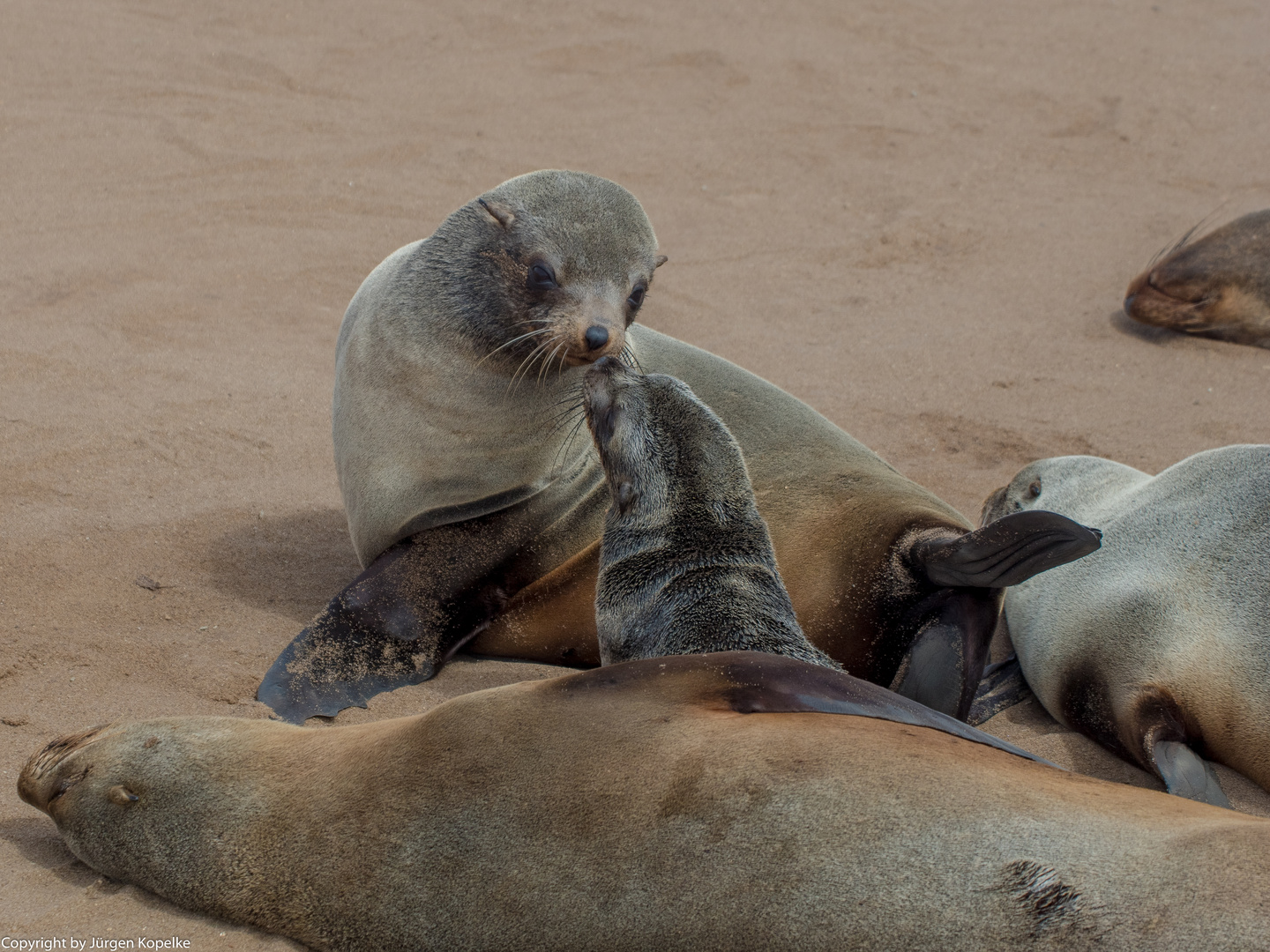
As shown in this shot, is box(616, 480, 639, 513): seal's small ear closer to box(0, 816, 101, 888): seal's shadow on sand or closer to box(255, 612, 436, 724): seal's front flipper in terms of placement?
box(255, 612, 436, 724): seal's front flipper

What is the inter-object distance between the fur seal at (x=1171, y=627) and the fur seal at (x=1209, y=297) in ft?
11.0

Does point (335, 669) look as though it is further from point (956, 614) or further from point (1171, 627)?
point (1171, 627)

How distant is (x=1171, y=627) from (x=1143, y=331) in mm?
4300

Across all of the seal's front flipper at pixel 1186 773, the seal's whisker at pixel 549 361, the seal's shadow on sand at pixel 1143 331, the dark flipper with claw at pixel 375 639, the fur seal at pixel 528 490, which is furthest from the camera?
the seal's shadow on sand at pixel 1143 331

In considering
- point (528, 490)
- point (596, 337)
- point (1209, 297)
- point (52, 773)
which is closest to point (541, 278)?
point (596, 337)

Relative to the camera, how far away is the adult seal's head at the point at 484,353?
164 inches

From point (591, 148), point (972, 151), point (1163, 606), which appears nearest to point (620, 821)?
point (1163, 606)

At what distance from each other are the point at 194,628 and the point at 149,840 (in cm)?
140

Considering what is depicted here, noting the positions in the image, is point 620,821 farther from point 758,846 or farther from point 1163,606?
point 1163,606

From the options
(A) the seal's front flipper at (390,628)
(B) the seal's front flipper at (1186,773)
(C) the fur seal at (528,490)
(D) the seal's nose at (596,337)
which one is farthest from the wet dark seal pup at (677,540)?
(B) the seal's front flipper at (1186,773)

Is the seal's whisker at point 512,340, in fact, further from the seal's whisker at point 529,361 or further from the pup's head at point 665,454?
the pup's head at point 665,454

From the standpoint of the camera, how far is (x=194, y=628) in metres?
3.96

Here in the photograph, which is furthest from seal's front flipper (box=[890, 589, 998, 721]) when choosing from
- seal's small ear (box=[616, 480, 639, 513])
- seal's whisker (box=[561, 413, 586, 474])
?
seal's whisker (box=[561, 413, 586, 474])

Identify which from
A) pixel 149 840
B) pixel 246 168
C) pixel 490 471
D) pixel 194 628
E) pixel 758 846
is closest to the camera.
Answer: pixel 758 846
